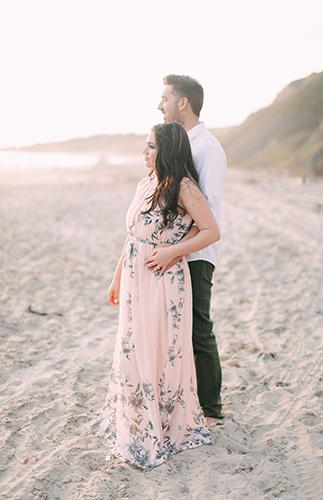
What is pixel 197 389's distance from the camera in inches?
101

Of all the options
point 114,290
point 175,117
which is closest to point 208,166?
point 175,117

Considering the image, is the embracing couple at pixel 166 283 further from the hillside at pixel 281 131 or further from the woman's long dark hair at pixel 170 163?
the hillside at pixel 281 131

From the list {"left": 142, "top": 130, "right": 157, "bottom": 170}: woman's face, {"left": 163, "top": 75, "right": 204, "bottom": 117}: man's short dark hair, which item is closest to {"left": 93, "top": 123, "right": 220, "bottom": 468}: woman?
{"left": 142, "top": 130, "right": 157, "bottom": 170}: woman's face

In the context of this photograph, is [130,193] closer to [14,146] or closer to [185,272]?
[185,272]

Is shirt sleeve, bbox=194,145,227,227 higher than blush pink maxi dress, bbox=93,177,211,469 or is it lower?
higher

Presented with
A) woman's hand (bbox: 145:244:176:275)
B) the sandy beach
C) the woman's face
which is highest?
the woman's face

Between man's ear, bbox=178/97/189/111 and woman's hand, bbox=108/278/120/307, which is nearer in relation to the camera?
man's ear, bbox=178/97/189/111

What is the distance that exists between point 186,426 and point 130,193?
12.0 meters

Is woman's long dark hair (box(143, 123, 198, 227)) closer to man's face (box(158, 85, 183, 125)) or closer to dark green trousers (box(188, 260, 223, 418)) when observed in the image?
man's face (box(158, 85, 183, 125))

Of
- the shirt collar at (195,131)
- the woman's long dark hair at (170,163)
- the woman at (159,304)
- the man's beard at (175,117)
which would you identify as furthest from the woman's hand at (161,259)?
the man's beard at (175,117)

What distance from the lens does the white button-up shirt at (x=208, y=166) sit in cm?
221

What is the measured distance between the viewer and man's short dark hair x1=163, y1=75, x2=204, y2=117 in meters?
2.31


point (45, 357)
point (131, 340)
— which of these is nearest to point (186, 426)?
point (131, 340)

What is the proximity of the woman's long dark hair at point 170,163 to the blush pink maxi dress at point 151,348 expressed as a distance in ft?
0.32
